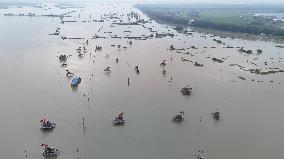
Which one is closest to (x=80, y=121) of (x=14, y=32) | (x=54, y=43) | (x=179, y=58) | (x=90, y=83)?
(x=90, y=83)

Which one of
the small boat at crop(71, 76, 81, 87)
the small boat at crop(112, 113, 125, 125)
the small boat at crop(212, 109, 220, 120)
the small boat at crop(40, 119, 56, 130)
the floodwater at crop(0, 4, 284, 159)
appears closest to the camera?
the floodwater at crop(0, 4, 284, 159)

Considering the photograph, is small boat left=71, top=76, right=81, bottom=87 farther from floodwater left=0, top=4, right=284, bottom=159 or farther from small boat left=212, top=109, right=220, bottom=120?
small boat left=212, top=109, right=220, bottom=120

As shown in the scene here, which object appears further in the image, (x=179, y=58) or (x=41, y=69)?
(x=179, y=58)

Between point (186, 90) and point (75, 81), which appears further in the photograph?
point (75, 81)

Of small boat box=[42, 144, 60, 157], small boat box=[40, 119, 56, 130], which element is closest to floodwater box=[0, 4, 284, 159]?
small boat box=[40, 119, 56, 130]

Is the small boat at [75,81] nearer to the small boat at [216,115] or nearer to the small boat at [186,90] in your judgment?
the small boat at [186,90]

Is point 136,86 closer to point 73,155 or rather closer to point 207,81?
point 207,81

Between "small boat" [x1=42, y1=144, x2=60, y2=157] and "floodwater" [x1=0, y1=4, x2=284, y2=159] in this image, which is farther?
"floodwater" [x1=0, y1=4, x2=284, y2=159]

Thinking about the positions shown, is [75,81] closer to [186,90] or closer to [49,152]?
[186,90]

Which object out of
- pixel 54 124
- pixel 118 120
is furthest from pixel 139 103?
pixel 54 124
